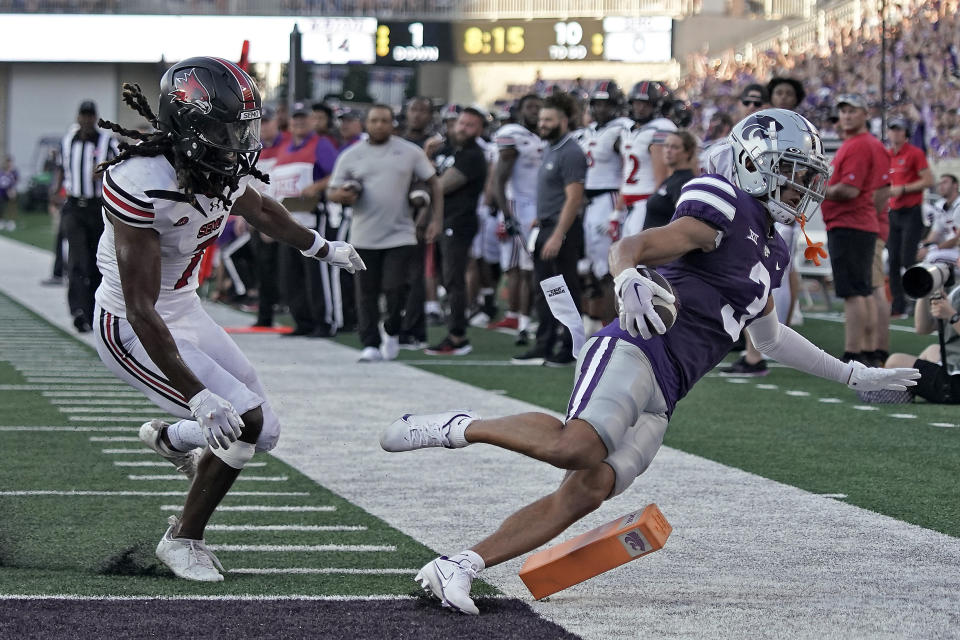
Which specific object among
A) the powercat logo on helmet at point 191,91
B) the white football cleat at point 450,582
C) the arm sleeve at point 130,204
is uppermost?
the powercat logo on helmet at point 191,91

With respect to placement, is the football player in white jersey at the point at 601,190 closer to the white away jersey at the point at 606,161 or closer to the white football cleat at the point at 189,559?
the white away jersey at the point at 606,161

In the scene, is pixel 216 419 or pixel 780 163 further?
pixel 780 163

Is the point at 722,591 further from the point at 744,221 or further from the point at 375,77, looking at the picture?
the point at 375,77

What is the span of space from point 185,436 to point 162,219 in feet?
2.46

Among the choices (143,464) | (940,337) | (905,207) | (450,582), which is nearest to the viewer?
(450,582)

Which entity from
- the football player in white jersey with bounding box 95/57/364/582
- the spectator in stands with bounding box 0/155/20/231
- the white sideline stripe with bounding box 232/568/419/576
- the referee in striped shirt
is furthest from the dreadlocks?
the spectator in stands with bounding box 0/155/20/231

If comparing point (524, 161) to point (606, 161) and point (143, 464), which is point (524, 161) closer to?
point (606, 161)

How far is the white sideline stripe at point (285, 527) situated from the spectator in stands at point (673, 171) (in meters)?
4.55

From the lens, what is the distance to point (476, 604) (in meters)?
4.16

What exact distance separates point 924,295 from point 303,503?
3.89m

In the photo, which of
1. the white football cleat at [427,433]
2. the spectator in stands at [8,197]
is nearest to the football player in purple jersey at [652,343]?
the white football cleat at [427,433]

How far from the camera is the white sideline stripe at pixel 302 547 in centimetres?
491

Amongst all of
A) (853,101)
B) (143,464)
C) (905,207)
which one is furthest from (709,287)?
(905,207)

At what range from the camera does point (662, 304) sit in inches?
156
